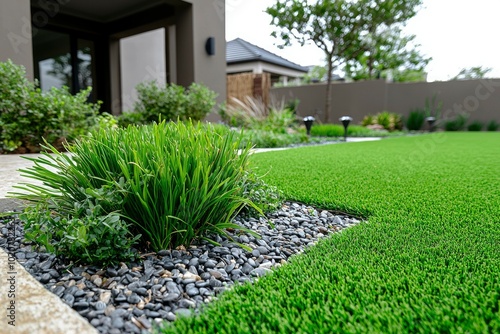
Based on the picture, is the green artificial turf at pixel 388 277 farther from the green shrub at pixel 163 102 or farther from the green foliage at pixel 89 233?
the green shrub at pixel 163 102

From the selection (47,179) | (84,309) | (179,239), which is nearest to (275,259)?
(179,239)

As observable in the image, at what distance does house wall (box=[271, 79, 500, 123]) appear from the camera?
12867 mm

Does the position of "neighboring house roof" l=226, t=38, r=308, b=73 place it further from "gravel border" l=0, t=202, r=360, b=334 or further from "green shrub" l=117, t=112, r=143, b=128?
"gravel border" l=0, t=202, r=360, b=334

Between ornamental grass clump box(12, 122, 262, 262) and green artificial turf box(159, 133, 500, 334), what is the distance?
0.47m

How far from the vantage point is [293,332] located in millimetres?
1023

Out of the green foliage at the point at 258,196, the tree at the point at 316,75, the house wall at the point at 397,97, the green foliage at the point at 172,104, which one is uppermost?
the tree at the point at 316,75

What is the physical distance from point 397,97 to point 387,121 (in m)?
2.14

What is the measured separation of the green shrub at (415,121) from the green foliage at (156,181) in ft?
40.8

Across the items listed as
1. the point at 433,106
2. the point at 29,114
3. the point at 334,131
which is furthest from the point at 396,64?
the point at 29,114

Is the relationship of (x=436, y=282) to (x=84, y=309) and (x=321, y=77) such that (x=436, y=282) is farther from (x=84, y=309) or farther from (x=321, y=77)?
(x=321, y=77)

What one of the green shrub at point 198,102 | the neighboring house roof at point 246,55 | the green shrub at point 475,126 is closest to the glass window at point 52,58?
the green shrub at point 198,102

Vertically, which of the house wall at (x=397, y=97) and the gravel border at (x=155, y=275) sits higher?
the house wall at (x=397, y=97)

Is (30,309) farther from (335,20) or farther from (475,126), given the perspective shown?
(475,126)

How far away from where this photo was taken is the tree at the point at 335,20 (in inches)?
487
